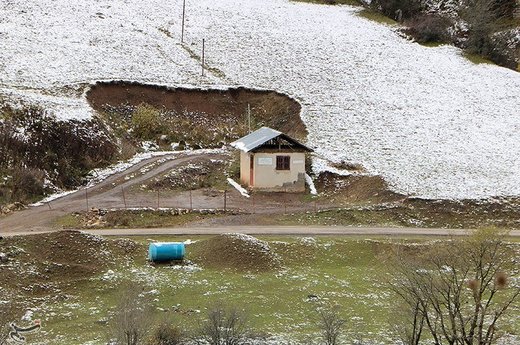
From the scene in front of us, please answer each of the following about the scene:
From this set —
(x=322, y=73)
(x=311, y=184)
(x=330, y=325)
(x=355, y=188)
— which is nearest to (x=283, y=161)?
(x=311, y=184)

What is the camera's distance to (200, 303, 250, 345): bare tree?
69.1 ft

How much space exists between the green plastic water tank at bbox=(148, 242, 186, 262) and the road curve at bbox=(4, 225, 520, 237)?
447 cm

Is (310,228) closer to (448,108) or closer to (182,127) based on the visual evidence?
(182,127)

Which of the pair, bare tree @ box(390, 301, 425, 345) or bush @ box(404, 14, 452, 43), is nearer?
bare tree @ box(390, 301, 425, 345)

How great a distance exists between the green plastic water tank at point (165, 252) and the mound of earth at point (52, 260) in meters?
1.40

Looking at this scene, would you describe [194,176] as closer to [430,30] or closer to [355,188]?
[355,188]

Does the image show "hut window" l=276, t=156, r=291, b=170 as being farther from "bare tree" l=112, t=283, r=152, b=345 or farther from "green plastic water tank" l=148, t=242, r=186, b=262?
"bare tree" l=112, t=283, r=152, b=345

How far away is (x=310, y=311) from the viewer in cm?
2589

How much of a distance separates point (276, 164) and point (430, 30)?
38052 mm

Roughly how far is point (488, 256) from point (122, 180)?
28.2 metres

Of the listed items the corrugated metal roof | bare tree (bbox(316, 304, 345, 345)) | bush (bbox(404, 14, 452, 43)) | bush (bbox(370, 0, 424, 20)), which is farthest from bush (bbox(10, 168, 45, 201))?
bush (bbox(370, 0, 424, 20))

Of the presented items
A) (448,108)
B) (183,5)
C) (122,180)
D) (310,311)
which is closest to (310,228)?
(310,311)

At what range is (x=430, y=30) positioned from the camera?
7262cm

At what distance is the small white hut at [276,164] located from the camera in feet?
142
